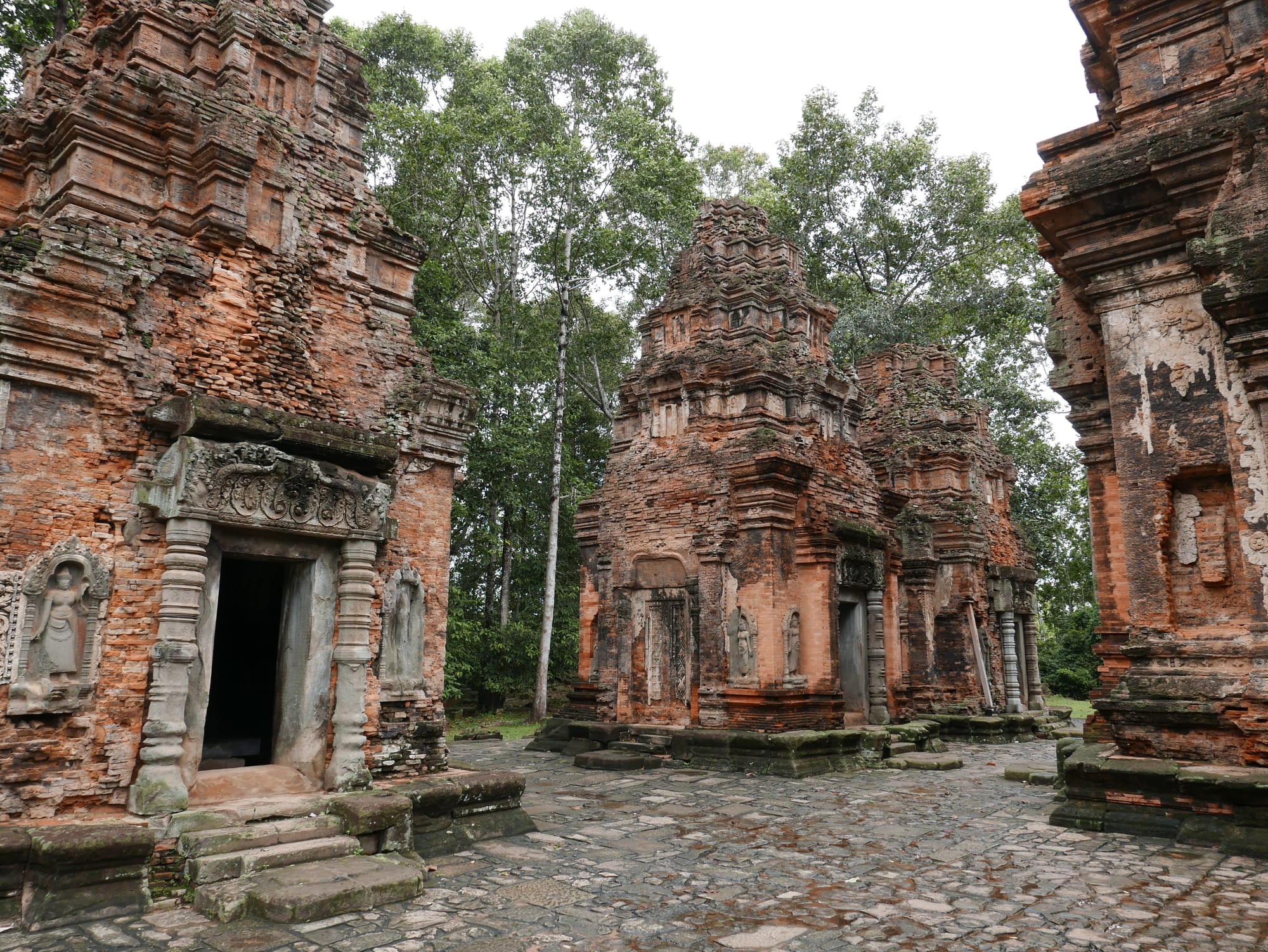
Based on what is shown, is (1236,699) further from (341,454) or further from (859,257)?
(859,257)

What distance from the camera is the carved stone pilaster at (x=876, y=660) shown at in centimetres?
1447

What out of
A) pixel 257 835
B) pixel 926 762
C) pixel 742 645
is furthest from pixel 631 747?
pixel 257 835

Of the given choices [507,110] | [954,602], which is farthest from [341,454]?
[507,110]

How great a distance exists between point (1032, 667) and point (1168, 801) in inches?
570

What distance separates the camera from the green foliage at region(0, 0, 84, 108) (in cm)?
1298

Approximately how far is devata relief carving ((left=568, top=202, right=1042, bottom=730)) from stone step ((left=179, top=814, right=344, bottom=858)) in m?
7.14

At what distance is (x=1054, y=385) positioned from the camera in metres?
9.26

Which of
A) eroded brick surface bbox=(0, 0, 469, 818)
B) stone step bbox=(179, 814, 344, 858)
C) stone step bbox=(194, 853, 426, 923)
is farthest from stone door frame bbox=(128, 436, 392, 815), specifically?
stone step bbox=(194, 853, 426, 923)

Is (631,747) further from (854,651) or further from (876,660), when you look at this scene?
(876,660)

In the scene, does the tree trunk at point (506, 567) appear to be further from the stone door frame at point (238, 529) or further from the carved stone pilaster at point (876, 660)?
the stone door frame at point (238, 529)

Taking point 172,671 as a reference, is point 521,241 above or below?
above

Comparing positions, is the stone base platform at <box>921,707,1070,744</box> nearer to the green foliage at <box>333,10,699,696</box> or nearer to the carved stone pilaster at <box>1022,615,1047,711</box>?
the carved stone pilaster at <box>1022,615,1047,711</box>

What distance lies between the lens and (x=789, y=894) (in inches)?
217

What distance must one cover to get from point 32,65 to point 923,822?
425 inches
